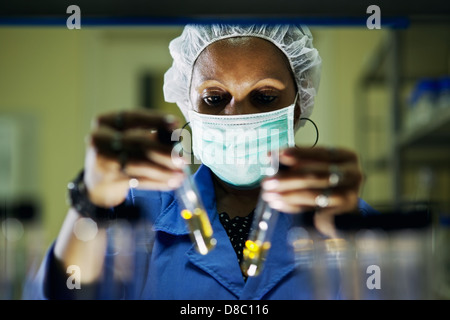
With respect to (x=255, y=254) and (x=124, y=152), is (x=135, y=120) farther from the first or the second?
(x=255, y=254)

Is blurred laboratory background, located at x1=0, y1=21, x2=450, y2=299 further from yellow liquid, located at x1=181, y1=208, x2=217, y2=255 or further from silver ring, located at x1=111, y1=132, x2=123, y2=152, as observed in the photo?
yellow liquid, located at x1=181, y1=208, x2=217, y2=255

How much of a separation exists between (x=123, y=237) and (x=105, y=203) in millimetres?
73

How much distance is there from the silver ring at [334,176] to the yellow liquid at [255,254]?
0.16m

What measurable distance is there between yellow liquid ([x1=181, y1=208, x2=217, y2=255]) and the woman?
0.01m

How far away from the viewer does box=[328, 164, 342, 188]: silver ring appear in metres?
0.76

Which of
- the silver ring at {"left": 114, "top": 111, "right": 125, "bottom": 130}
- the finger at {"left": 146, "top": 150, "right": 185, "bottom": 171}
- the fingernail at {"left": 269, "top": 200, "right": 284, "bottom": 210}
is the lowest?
the fingernail at {"left": 269, "top": 200, "right": 284, "bottom": 210}

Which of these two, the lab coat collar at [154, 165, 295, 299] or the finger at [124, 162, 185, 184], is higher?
the finger at [124, 162, 185, 184]

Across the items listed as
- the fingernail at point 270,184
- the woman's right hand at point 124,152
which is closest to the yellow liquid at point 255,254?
the fingernail at point 270,184

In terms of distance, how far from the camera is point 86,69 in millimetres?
1763

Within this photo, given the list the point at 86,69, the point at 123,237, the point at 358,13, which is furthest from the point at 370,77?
the point at 123,237

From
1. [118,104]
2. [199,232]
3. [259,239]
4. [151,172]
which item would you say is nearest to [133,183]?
[151,172]

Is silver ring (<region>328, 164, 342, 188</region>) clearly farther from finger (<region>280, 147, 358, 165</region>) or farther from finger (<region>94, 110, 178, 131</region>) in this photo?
finger (<region>94, 110, 178, 131</region>)

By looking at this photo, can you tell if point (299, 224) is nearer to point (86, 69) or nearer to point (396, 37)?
point (86, 69)

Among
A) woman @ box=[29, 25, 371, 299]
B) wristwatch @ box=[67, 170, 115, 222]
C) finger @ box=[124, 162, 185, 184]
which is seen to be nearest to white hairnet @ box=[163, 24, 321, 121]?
woman @ box=[29, 25, 371, 299]
